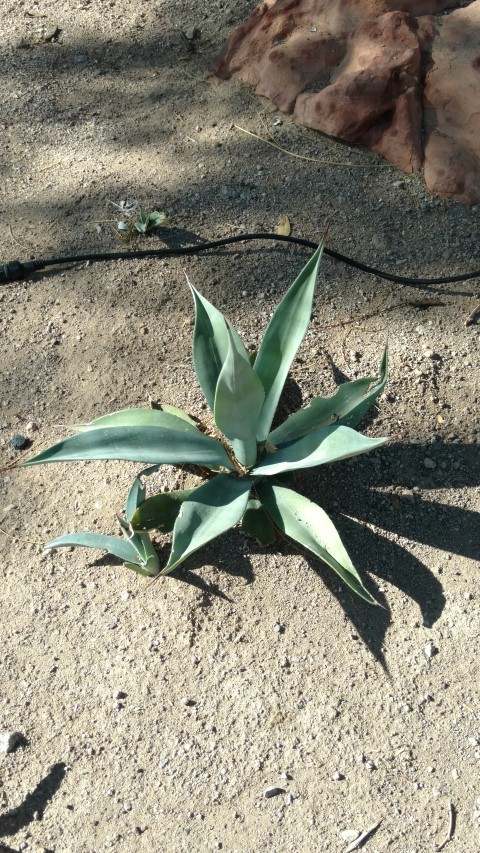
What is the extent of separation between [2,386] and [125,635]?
103 cm

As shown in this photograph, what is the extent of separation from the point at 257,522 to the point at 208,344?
52 cm

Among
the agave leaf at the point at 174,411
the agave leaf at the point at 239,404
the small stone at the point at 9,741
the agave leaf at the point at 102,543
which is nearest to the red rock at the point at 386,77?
the agave leaf at the point at 174,411

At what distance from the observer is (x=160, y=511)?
2080 millimetres

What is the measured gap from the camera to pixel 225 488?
199cm

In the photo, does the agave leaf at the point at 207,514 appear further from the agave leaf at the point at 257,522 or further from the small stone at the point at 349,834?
the small stone at the point at 349,834

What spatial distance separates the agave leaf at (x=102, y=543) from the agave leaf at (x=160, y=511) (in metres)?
0.06

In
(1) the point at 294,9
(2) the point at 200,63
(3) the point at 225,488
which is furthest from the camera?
(2) the point at 200,63

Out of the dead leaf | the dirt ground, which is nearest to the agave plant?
the dirt ground

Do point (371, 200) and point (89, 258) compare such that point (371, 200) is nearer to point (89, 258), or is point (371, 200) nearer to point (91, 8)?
point (89, 258)

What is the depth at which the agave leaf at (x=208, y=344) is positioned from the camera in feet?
6.56

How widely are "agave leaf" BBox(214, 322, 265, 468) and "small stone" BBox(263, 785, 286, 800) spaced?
827mm

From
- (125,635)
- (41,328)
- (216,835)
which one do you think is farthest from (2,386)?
(216,835)

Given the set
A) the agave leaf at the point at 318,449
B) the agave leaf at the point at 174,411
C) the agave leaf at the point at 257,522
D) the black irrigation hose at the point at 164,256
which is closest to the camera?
the agave leaf at the point at 318,449

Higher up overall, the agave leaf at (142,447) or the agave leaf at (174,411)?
the agave leaf at (142,447)
